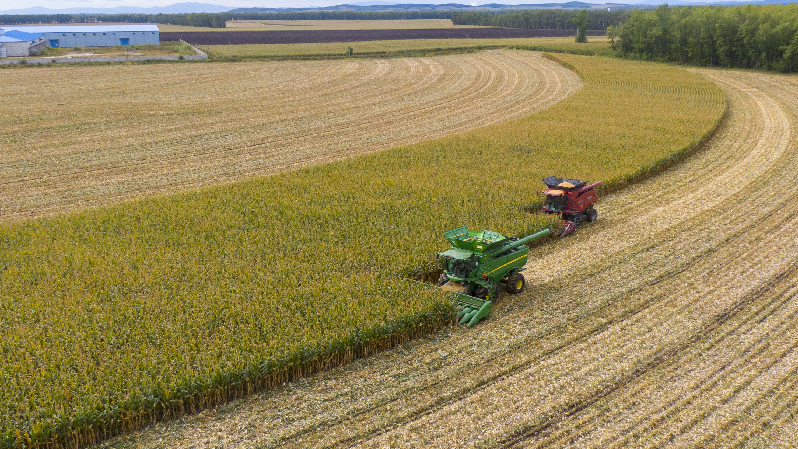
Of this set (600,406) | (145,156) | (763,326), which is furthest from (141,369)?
(145,156)

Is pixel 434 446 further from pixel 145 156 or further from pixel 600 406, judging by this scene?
pixel 145 156

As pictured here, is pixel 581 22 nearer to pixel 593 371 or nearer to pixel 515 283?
pixel 515 283

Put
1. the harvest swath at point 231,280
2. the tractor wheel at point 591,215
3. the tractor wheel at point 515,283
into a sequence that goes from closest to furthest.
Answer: the harvest swath at point 231,280, the tractor wheel at point 515,283, the tractor wheel at point 591,215

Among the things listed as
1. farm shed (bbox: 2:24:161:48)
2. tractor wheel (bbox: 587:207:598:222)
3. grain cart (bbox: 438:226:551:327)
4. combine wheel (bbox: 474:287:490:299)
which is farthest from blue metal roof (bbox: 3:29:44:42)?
combine wheel (bbox: 474:287:490:299)

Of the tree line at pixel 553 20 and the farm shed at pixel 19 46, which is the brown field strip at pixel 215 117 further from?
the tree line at pixel 553 20

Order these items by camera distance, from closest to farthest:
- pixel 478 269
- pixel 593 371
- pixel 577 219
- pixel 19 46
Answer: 1. pixel 593 371
2. pixel 478 269
3. pixel 577 219
4. pixel 19 46

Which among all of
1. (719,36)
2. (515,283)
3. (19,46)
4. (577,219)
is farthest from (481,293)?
(19,46)

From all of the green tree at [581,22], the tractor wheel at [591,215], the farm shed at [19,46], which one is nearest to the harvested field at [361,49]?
the green tree at [581,22]
